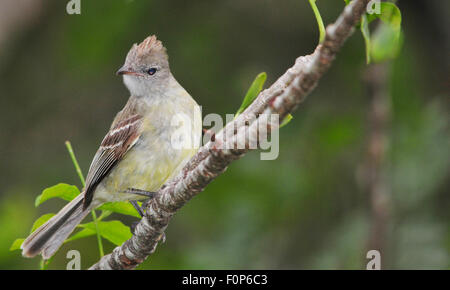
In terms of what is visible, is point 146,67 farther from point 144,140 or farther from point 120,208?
point 120,208

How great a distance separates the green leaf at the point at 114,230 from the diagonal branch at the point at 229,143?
36 millimetres

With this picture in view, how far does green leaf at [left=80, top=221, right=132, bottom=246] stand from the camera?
2.92m

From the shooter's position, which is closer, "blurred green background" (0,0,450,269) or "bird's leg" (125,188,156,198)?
"bird's leg" (125,188,156,198)

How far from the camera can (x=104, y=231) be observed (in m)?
2.96

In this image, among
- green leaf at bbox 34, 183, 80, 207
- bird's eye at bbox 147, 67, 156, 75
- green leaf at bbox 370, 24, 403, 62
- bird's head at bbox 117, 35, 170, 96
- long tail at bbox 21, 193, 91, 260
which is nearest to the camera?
green leaf at bbox 370, 24, 403, 62

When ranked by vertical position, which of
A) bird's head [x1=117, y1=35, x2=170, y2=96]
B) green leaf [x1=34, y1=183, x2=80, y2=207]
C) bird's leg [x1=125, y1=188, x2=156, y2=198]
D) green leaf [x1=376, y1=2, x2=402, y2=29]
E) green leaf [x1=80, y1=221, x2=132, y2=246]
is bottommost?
green leaf [x1=80, y1=221, x2=132, y2=246]

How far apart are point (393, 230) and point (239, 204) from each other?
51.5 inches

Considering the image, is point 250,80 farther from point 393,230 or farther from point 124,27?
point 393,230

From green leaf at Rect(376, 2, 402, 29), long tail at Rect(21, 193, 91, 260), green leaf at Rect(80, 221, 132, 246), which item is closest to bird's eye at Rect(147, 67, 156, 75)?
long tail at Rect(21, 193, 91, 260)

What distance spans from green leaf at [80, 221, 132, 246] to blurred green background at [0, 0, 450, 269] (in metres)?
2.32

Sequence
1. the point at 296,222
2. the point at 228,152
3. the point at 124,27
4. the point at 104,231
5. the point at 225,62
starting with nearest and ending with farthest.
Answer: the point at 228,152, the point at 104,231, the point at 296,222, the point at 124,27, the point at 225,62

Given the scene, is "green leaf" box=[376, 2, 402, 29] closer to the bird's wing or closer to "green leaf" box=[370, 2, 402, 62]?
"green leaf" box=[370, 2, 402, 62]

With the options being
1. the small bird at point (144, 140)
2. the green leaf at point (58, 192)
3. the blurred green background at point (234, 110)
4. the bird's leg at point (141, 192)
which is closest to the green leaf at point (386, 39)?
the green leaf at point (58, 192)

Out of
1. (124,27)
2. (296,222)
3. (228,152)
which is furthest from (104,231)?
(124,27)
